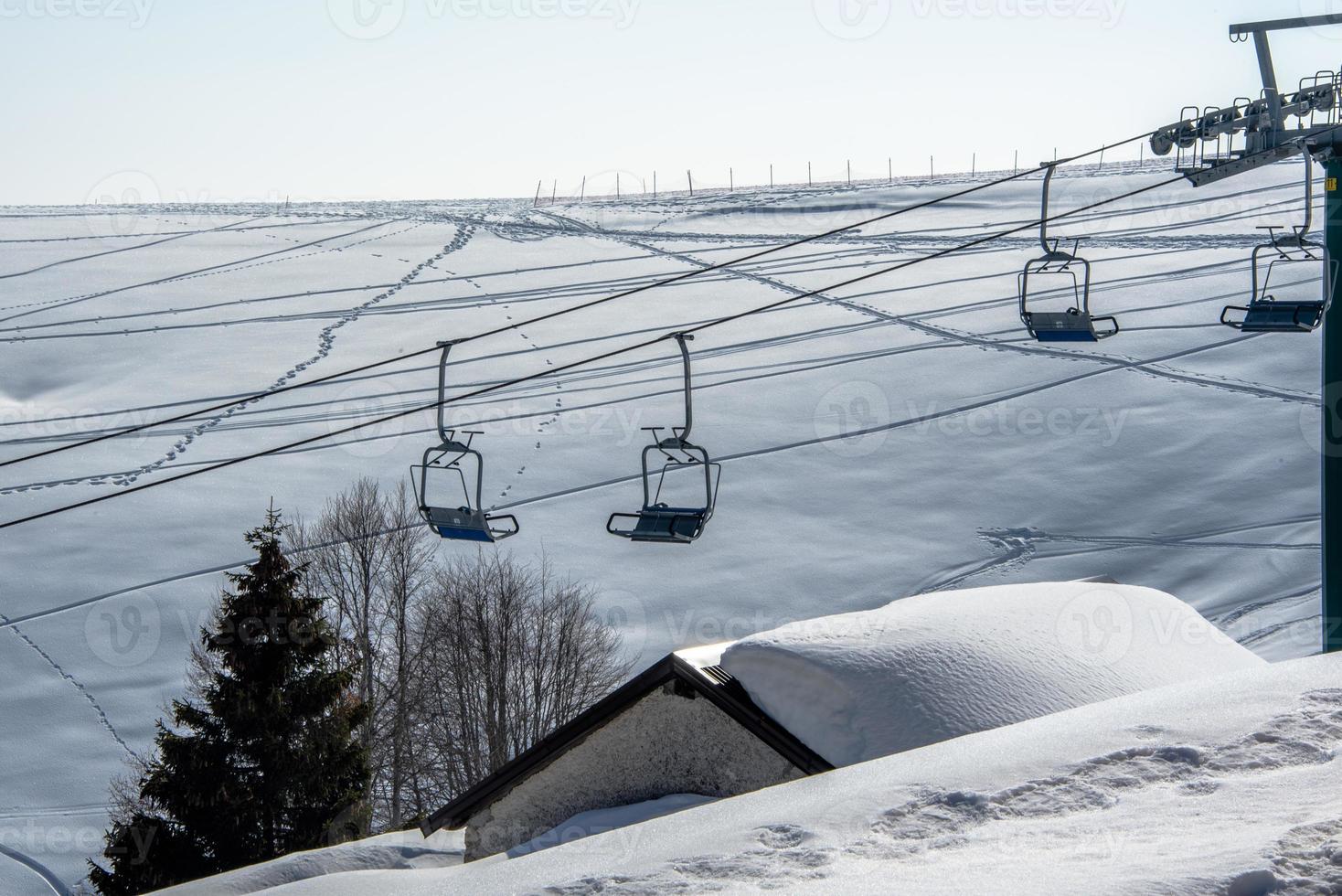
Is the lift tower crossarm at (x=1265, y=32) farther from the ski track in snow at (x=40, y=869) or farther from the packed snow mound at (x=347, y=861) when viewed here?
the ski track in snow at (x=40, y=869)

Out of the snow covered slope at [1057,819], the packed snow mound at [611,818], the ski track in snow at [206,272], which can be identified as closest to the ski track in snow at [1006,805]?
the snow covered slope at [1057,819]

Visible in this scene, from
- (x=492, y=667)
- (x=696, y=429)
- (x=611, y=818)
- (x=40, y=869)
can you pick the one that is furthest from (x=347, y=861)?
(x=696, y=429)

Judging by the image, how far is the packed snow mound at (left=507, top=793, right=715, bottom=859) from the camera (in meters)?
9.52

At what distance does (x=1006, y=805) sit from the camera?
4848 millimetres

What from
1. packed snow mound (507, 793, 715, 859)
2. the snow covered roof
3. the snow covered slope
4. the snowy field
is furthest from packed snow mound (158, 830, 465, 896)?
the snowy field

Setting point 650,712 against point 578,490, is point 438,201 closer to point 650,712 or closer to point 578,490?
point 578,490

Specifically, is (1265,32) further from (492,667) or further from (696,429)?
(492,667)

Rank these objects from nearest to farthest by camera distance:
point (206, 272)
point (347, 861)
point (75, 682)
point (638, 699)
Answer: point (638, 699)
point (347, 861)
point (75, 682)
point (206, 272)

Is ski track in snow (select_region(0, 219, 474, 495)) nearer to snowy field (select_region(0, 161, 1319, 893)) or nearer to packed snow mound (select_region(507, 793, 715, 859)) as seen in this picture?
snowy field (select_region(0, 161, 1319, 893))

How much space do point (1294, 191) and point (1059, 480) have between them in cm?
2028

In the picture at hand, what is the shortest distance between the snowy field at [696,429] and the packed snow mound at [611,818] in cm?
1294

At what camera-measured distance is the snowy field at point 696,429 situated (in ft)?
81.1

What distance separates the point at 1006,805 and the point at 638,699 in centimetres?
529

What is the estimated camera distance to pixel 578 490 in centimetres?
2928
